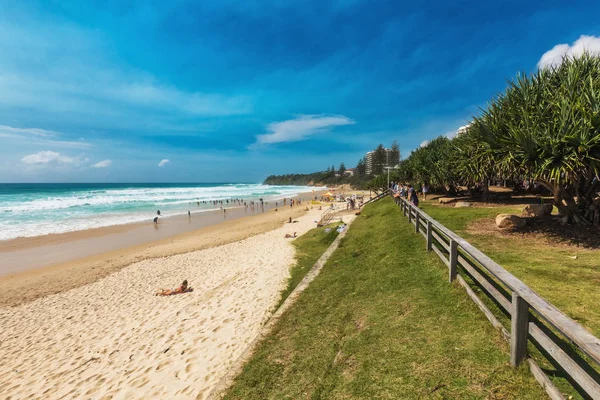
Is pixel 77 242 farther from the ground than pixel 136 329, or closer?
farther from the ground

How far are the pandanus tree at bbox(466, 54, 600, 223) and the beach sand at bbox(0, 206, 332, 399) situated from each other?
9.10 m

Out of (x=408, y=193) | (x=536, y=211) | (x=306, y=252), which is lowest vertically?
(x=306, y=252)

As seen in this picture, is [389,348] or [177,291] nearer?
[389,348]

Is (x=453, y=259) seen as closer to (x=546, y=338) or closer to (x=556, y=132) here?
(x=546, y=338)

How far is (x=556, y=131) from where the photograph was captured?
827 cm

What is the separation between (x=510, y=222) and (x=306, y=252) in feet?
28.8

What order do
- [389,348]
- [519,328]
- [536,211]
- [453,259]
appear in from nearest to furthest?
[519,328] → [389,348] → [453,259] → [536,211]

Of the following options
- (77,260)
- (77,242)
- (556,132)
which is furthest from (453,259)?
(77,242)

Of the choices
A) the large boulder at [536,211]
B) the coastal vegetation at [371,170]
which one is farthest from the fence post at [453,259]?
the coastal vegetation at [371,170]

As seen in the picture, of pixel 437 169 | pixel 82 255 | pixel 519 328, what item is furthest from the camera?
pixel 437 169

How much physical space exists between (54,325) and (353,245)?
427 inches

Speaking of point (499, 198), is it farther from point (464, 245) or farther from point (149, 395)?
point (149, 395)

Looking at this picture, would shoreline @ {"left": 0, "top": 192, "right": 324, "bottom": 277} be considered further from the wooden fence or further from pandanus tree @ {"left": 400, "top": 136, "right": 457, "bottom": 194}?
pandanus tree @ {"left": 400, "top": 136, "right": 457, "bottom": 194}

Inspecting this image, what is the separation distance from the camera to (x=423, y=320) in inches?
185
